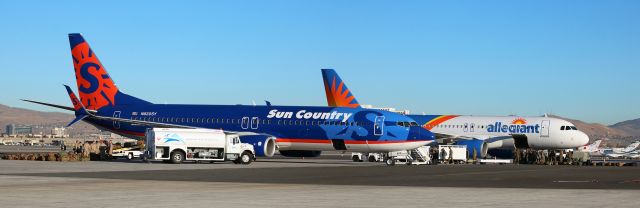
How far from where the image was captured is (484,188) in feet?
111

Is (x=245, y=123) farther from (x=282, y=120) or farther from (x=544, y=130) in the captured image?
(x=544, y=130)

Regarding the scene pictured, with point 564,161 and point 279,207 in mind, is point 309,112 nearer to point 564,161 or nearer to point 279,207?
point 564,161

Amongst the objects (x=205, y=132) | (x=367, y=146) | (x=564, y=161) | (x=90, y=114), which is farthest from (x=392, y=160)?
(x=90, y=114)

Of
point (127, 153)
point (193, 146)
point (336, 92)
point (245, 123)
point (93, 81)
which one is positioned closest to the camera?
point (193, 146)

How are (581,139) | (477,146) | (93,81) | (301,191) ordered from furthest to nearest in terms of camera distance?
(581,139) → (93,81) → (477,146) → (301,191)

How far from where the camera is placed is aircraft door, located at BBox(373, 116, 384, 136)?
67.0 m

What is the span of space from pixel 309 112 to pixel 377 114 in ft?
15.6

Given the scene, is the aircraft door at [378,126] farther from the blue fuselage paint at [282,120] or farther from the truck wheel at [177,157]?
the truck wheel at [177,157]

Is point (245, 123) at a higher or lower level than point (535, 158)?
higher

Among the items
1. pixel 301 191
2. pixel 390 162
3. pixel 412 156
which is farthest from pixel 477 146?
pixel 301 191

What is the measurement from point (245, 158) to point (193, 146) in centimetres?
326

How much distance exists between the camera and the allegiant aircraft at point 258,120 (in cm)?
6719

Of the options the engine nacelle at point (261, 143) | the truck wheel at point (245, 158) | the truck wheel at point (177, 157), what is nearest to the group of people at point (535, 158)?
the engine nacelle at point (261, 143)

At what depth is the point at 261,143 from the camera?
66.9 meters
